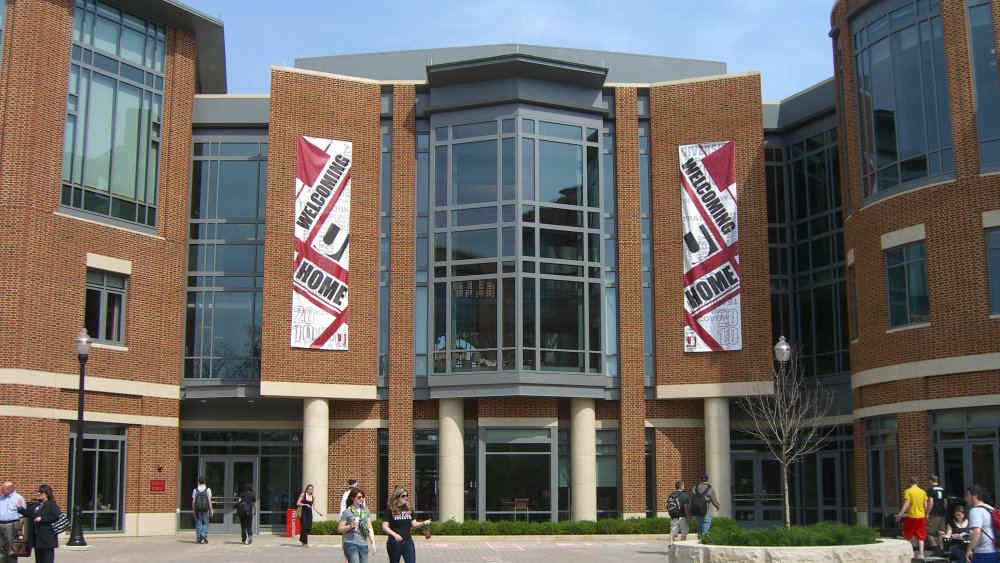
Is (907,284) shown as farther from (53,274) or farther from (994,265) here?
(53,274)

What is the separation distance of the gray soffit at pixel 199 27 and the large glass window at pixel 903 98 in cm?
1964

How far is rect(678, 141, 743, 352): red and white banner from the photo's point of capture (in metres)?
34.1

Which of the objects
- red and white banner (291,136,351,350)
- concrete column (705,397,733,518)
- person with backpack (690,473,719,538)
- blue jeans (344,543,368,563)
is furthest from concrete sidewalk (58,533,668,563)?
blue jeans (344,543,368,563)

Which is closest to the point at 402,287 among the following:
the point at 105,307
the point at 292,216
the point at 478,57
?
the point at 292,216

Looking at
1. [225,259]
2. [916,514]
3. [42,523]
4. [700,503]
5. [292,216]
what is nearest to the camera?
[42,523]

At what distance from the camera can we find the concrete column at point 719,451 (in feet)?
110

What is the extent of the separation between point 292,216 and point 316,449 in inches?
282

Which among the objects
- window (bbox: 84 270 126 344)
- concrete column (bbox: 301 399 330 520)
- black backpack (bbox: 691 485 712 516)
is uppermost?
window (bbox: 84 270 126 344)

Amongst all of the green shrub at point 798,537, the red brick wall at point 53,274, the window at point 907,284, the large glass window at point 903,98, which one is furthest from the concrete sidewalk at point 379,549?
the large glass window at point 903,98

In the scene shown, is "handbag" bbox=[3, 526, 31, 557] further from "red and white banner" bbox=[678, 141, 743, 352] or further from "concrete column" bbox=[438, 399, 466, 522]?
"red and white banner" bbox=[678, 141, 743, 352]

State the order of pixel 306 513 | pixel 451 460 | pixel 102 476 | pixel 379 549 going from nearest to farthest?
1. pixel 379 549
2. pixel 306 513
3. pixel 102 476
4. pixel 451 460

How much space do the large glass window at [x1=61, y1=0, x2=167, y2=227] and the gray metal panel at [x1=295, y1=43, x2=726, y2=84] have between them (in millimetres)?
8003

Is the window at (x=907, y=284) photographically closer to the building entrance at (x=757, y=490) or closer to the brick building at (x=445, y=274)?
the brick building at (x=445, y=274)

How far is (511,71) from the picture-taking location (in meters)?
34.0
